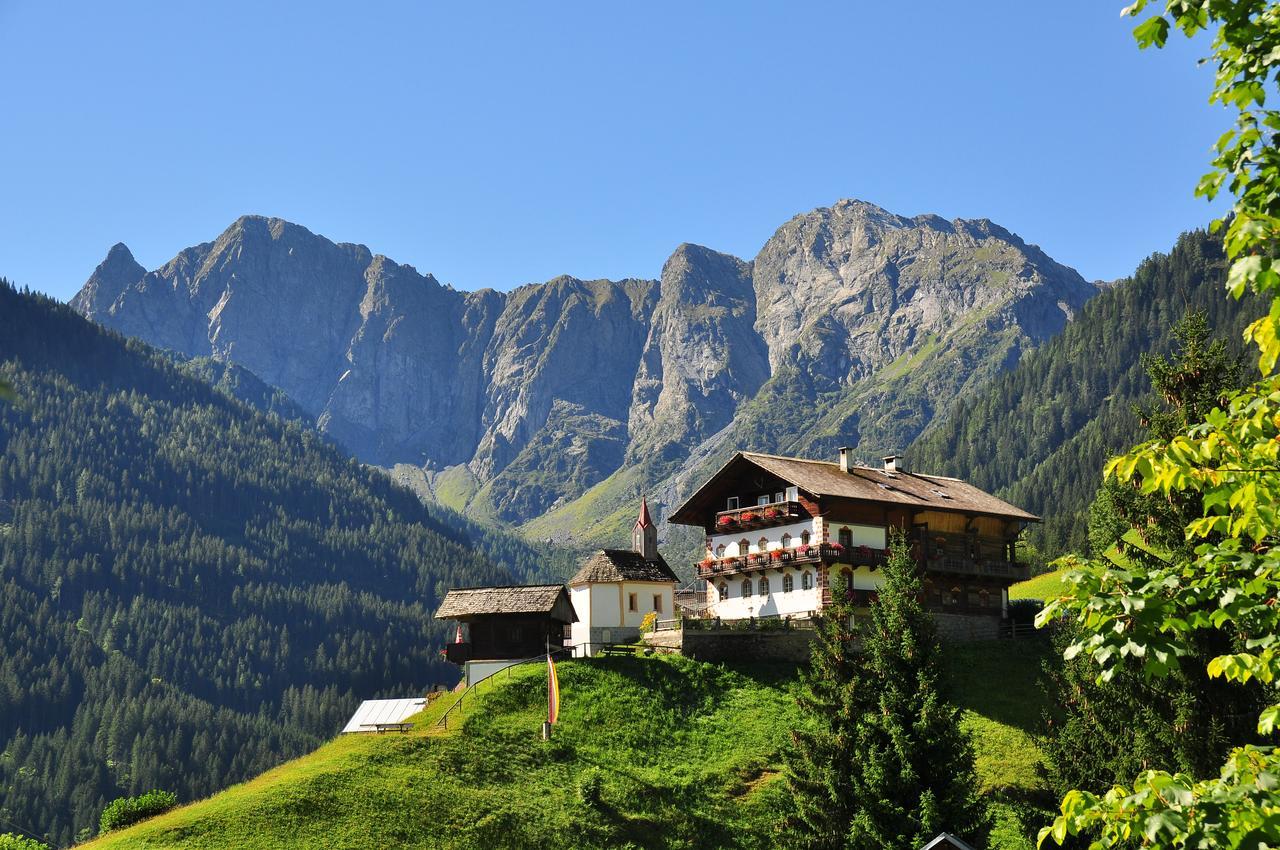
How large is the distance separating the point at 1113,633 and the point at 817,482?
201 feet

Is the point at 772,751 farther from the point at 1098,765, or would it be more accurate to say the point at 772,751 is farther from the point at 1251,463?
the point at 1251,463

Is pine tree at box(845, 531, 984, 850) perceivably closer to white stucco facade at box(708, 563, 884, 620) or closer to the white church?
white stucco facade at box(708, 563, 884, 620)

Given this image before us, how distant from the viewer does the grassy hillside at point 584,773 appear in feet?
168

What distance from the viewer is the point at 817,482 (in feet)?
245

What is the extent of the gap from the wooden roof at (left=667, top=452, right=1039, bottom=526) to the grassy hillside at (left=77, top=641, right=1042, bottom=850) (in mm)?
10884

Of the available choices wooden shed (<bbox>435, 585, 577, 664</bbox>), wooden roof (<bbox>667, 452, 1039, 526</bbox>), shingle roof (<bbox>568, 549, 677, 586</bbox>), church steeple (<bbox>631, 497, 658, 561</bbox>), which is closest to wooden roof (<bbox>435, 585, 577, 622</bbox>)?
wooden shed (<bbox>435, 585, 577, 664</bbox>)

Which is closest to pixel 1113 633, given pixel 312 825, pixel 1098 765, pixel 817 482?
pixel 1098 765

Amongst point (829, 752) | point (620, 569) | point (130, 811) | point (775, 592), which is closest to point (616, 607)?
point (620, 569)

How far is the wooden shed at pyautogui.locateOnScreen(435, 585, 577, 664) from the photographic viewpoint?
241 ft

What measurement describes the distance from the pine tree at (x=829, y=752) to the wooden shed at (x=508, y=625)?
2864 centimetres

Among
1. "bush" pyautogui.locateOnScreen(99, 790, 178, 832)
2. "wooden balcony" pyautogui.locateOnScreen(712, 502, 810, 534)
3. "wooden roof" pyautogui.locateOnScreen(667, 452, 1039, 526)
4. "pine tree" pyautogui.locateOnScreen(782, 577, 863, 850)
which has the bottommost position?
"bush" pyautogui.locateOnScreen(99, 790, 178, 832)

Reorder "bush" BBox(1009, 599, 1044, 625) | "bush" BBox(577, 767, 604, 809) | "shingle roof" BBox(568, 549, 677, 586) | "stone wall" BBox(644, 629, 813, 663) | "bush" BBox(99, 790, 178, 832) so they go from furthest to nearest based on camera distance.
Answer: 1. "shingle roof" BBox(568, 549, 677, 586)
2. "bush" BBox(1009, 599, 1044, 625)
3. "stone wall" BBox(644, 629, 813, 663)
4. "bush" BBox(577, 767, 604, 809)
5. "bush" BBox(99, 790, 178, 832)


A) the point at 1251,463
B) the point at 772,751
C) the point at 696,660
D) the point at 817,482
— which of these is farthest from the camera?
the point at 817,482

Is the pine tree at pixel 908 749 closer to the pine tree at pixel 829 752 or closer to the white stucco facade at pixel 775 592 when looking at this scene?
the pine tree at pixel 829 752
